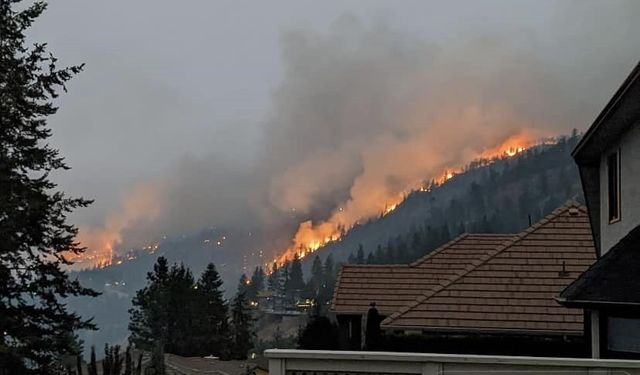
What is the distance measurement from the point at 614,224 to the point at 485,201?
162742mm

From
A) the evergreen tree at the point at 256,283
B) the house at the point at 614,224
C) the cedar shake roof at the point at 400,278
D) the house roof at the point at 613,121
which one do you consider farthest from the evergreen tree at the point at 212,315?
the evergreen tree at the point at 256,283

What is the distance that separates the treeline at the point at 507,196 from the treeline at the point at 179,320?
241 feet

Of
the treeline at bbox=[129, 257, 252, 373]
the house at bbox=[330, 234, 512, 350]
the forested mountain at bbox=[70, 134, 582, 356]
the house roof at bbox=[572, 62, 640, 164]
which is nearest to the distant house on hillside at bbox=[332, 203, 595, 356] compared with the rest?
the house at bbox=[330, 234, 512, 350]

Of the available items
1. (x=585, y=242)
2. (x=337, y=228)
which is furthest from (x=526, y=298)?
(x=337, y=228)

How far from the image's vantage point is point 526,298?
1562 centimetres

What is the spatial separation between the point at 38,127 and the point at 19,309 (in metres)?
4.37

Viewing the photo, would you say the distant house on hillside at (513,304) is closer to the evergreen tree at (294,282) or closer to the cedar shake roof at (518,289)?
the cedar shake roof at (518,289)

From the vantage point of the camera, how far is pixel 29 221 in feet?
50.9

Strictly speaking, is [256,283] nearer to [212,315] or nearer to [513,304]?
[212,315]

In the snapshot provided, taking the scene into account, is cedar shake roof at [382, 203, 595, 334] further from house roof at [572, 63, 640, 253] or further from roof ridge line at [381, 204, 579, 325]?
house roof at [572, 63, 640, 253]

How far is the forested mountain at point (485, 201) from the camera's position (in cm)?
14725

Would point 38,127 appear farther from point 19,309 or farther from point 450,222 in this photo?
point 450,222

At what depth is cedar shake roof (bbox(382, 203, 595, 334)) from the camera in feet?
49.7

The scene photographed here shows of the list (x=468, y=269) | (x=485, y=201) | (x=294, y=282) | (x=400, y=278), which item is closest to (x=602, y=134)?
(x=468, y=269)
